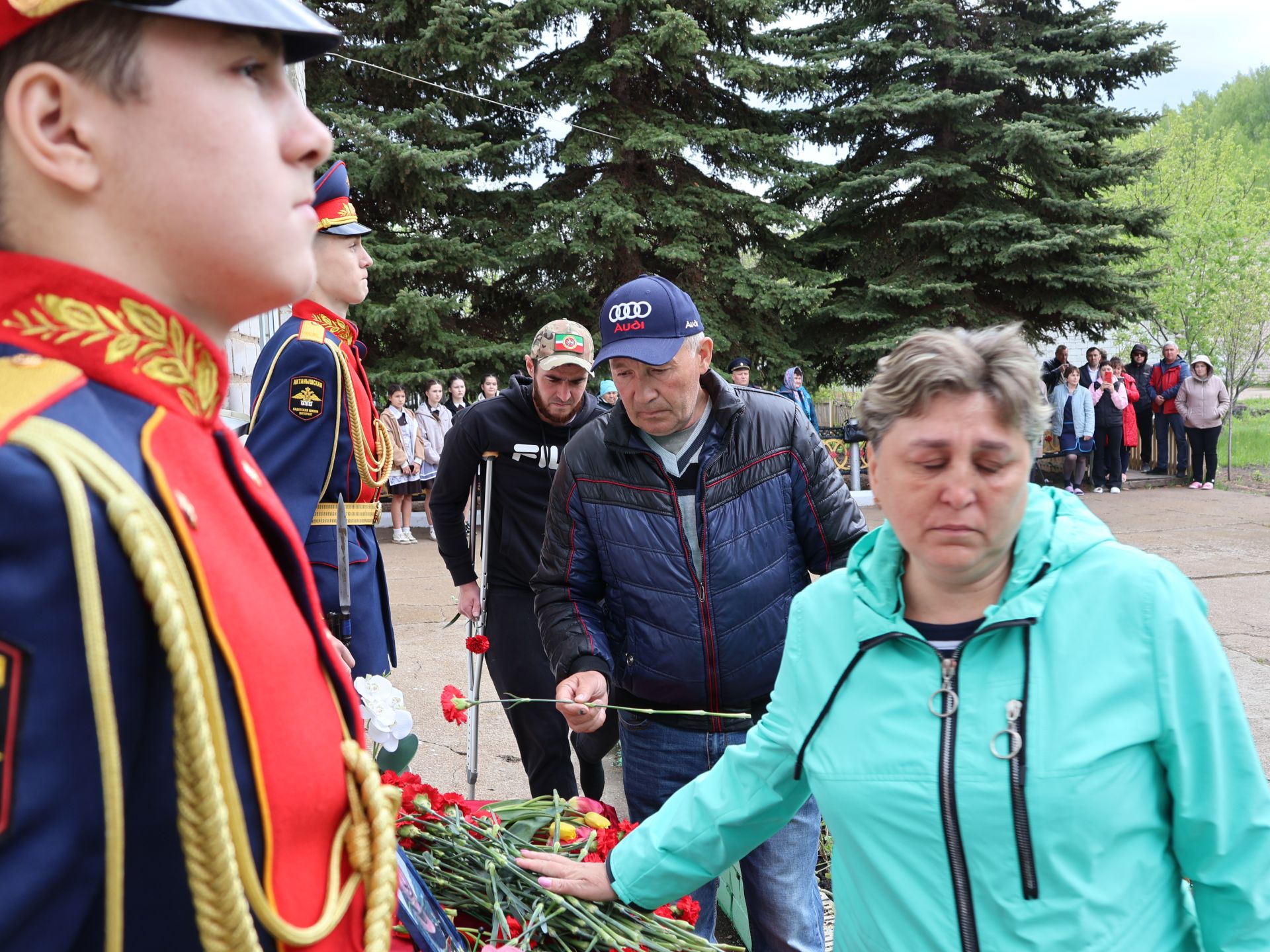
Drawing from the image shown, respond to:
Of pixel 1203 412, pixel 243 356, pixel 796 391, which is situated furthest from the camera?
pixel 1203 412

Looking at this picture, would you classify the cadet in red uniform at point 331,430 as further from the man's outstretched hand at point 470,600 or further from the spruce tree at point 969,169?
the spruce tree at point 969,169

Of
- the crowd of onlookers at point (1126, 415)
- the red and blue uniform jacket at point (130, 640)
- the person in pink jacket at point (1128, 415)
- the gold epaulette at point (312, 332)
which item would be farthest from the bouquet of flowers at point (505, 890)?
the person in pink jacket at point (1128, 415)

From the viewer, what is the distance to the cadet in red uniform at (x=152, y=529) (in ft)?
2.56

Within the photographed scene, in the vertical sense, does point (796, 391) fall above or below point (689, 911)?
above

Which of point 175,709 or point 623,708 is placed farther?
point 623,708

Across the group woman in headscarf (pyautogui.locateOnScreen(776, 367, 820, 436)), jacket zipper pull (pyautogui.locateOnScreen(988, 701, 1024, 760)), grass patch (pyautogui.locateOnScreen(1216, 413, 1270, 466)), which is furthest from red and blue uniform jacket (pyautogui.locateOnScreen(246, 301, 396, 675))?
grass patch (pyautogui.locateOnScreen(1216, 413, 1270, 466))

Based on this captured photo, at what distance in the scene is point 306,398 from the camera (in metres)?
3.20

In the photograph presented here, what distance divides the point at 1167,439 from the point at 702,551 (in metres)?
17.3

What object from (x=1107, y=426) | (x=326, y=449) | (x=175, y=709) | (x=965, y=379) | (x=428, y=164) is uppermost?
(x=428, y=164)

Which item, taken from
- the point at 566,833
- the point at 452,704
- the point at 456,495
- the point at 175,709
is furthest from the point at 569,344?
the point at 175,709

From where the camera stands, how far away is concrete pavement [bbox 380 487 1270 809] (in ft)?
17.9

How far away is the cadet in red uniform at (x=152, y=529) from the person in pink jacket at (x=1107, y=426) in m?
17.1

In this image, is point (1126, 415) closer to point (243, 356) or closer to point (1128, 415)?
point (1128, 415)

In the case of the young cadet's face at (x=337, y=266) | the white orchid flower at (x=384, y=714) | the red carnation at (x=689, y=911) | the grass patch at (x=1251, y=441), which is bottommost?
the grass patch at (x=1251, y=441)
